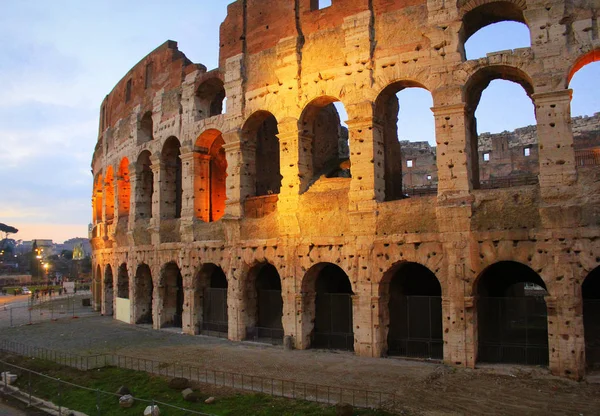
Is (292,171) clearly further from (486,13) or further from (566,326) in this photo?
(566,326)

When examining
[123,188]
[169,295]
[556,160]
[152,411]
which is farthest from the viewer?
[123,188]

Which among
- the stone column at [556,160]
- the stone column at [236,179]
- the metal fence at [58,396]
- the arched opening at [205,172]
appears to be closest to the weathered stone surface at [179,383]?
the metal fence at [58,396]

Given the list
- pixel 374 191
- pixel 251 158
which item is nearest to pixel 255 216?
pixel 251 158

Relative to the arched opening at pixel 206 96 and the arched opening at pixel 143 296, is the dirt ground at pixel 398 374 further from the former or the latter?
the arched opening at pixel 206 96

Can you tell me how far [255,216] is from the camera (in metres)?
17.2

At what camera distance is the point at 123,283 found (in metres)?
24.4

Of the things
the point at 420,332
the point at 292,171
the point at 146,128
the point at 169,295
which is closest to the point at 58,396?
the point at 292,171

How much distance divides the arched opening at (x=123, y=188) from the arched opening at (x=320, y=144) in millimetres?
10843

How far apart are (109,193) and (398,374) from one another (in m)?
20.0

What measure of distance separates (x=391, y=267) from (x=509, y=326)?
3.24 metres

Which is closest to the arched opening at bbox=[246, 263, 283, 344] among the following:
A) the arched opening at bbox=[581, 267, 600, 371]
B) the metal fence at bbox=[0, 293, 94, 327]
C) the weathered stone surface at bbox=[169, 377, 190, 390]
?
the weathered stone surface at bbox=[169, 377, 190, 390]

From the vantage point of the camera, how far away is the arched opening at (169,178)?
20.7 metres

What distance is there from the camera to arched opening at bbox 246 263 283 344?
16.7 metres

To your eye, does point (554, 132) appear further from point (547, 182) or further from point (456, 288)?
point (456, 288)
